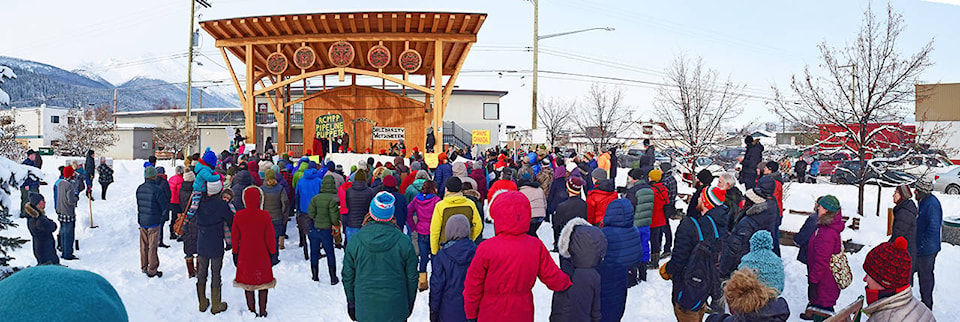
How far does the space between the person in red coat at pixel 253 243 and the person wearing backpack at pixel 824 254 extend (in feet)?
20.3

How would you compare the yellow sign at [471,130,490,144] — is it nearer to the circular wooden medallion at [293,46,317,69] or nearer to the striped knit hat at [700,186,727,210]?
the circular wooden medallion at [293,46,317,69]

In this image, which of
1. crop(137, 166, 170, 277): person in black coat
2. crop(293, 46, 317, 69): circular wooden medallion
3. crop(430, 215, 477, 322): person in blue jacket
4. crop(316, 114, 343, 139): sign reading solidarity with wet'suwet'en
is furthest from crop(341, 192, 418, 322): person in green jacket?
crop(316, 114, 343, 139): sign reading solidarity with wet'suwet'en

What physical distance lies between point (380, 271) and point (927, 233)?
658cm

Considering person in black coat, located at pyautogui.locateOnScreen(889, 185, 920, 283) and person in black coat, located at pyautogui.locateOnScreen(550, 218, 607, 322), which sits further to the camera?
person in black coat, located at pyautogui.locateOnScreen(889, 185, 920, 283)

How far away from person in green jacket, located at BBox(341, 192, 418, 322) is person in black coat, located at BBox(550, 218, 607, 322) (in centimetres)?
135

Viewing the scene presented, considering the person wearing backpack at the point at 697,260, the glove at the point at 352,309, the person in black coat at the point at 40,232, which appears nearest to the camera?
the glove at the point at 352,309

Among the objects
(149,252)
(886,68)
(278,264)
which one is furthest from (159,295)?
(886,68)

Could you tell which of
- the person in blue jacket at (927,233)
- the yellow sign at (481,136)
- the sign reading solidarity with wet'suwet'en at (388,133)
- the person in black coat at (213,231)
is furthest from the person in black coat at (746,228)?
the sign reading solidarity with wet'suwet'en at (388,133)

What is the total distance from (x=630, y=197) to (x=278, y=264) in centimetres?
595

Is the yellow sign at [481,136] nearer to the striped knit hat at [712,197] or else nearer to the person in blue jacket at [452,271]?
the striped knit hat at [712,197]

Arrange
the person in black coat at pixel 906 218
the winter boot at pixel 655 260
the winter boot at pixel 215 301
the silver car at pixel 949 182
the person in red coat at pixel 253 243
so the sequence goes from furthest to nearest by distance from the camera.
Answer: the silver car at pixel 949 182 < the winter boot at pixel 655 260 < the winter boot at pixel 215 301 < the person in red coat at pixel 253 243 < the person in black coat at pixel 906 218

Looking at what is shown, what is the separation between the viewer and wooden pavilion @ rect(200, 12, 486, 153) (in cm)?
1973

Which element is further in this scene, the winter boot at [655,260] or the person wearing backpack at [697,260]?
the winter boot at [655,260]

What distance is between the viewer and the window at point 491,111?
41062 millimetres
